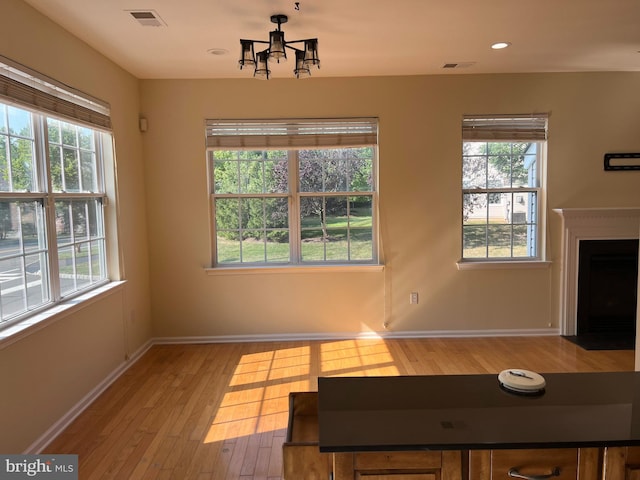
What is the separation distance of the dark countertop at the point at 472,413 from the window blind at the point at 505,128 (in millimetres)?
3337

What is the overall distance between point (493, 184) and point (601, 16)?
194 centimetres

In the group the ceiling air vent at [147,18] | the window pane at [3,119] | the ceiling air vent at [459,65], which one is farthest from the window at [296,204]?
the window pane at [3,119]

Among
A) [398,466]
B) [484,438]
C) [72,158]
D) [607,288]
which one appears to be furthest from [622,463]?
[607,288]

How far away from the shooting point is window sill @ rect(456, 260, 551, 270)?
4.77 metres

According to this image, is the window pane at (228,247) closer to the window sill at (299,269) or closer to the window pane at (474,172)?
the window sill at (299,269)

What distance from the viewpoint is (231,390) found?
142 inches

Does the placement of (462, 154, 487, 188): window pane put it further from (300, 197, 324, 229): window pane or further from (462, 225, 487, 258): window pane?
(300, 197, 324, 229): window pane

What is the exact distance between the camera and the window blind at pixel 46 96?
8.29 ft

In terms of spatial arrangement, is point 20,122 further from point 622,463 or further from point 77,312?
point 622,463

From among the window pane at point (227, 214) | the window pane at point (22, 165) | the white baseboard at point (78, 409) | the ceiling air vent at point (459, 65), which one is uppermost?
the ceiling air vent at point (459, 65)

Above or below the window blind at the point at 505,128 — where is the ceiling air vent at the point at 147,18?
above

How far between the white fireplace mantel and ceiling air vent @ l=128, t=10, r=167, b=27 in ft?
13.2

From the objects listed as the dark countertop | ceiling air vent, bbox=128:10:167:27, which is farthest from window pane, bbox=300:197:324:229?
the dark countertop

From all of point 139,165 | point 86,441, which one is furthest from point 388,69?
point 86,441
